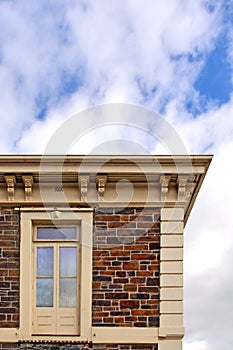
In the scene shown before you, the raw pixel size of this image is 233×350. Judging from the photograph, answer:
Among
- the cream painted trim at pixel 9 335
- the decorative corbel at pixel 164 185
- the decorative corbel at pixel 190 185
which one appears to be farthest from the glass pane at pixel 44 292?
the decorative corbel at pixel 190 185

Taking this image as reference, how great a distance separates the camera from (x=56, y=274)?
12.5m

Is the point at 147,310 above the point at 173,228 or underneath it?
underneath

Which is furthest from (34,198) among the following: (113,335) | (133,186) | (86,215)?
(113,335)

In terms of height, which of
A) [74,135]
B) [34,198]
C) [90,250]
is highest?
[74,135]

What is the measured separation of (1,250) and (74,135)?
2.43 m

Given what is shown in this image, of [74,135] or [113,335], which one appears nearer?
[113,335]

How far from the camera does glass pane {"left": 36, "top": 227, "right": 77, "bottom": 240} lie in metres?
12.6

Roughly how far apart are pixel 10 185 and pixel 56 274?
5.69 ft

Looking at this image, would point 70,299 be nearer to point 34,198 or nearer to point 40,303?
point 40,303

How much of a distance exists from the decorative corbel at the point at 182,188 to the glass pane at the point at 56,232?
1941mm

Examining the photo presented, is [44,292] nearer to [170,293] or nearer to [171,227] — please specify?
[170,293]

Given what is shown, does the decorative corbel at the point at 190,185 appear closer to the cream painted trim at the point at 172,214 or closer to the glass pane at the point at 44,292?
the cream painted trim at the point at 172,214

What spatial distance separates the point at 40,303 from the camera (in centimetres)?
1238

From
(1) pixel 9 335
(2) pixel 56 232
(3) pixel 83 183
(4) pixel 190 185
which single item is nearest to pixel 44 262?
(2) pixel 56 232
